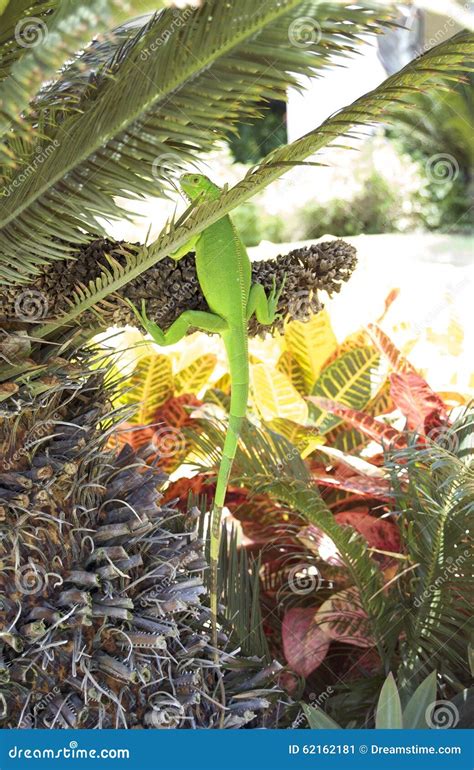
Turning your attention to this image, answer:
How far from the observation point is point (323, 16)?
0.68 meters

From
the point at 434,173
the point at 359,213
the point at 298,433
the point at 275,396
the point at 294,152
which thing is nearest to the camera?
the point at 294,152

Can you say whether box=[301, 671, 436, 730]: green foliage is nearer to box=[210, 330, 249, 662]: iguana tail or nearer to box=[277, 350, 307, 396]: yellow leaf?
box=[210, 330, 249, 662]: iguana tail

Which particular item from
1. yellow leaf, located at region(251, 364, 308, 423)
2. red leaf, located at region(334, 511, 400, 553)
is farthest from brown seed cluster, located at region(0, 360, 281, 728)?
yellow leaf, located at region(251, 364, 308, 423)

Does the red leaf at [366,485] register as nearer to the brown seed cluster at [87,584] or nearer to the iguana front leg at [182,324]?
the brown seed cluster at [87,584]

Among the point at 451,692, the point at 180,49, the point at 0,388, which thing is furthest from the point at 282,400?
the point at 180,49

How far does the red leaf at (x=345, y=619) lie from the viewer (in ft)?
5.20

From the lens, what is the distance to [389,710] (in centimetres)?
112

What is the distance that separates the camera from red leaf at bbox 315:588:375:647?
1.58 meters

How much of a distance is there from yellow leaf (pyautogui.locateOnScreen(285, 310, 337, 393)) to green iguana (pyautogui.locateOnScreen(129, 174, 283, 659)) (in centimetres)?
115

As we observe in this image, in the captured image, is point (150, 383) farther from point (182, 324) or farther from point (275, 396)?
point (182, 324)

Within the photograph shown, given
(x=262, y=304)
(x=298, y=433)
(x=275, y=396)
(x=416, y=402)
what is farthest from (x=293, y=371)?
(x=262, y=304)

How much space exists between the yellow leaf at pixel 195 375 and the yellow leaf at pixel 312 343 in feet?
0.75

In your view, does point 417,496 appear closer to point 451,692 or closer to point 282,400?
point 451,692

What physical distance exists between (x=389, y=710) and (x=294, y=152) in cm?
77
